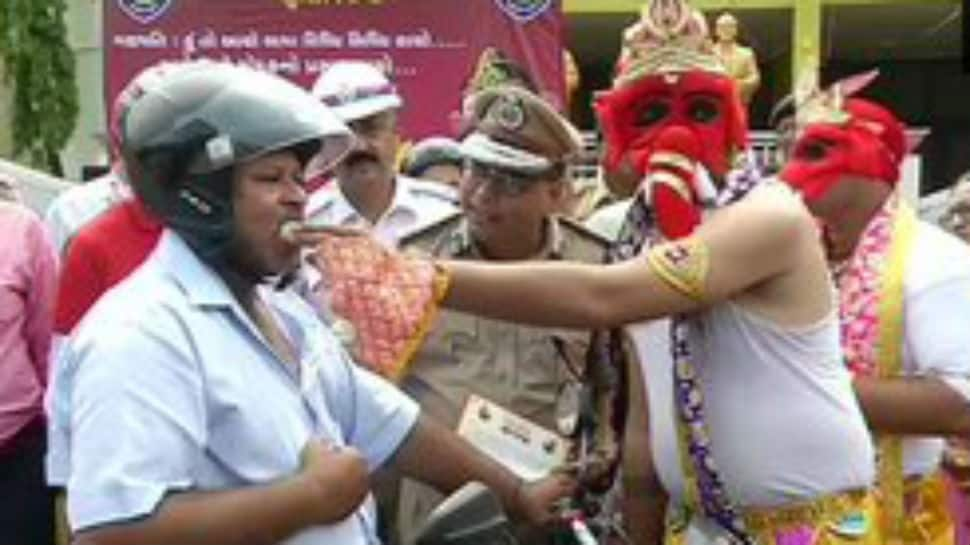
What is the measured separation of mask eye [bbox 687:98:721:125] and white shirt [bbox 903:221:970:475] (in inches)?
34.1

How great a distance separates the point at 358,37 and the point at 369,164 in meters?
5.22

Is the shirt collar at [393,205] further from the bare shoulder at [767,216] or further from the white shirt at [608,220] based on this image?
the bare shoulder at [767,216]

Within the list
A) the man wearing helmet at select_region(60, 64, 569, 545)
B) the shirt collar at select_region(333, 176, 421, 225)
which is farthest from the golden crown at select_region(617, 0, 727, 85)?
the shirt collar at select_region(333, 176, 421, 225)

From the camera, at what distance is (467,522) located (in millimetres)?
2914

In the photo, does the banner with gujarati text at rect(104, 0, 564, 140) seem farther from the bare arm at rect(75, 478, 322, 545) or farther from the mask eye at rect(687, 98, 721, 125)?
the bare arm at rect(75, 478, 322, 545)

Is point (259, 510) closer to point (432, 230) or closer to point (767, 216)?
point (767, 216)

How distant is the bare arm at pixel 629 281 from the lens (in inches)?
133

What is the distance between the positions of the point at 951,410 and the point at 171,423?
2.15 metres

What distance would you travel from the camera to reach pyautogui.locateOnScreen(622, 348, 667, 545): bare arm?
414 centimetres

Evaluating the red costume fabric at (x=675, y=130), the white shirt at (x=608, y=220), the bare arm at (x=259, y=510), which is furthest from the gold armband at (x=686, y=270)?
the white shirt at (x=608, y=220)

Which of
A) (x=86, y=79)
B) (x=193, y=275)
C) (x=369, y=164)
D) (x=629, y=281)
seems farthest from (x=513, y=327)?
(x=86, y=79)

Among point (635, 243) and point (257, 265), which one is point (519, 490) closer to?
point (635, 243)

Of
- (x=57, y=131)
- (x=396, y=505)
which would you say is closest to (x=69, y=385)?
(x=396, y=505)

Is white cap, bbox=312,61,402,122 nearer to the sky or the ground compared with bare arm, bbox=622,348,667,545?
nearer to the sky
